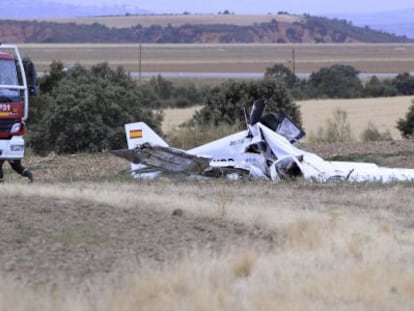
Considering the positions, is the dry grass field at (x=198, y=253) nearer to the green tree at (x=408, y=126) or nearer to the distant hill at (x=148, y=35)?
the green tree at (x=408, y=126)

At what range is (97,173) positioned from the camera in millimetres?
20734

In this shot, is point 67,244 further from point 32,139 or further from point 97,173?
point 32,139

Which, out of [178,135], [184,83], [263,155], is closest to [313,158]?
[263,155]

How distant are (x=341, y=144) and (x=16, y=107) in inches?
518

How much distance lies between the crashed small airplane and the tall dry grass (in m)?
4.99

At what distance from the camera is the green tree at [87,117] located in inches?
1074

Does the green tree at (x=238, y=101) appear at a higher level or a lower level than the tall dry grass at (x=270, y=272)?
lower

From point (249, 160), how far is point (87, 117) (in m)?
9.47

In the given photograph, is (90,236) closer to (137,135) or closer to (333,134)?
(137,135)

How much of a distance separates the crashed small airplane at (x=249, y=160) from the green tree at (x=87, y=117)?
812cm

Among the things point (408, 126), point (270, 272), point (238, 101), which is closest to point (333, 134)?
point (238, 101)

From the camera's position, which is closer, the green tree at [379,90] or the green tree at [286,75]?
the green tree at [379,90]

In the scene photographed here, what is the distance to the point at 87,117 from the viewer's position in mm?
27484

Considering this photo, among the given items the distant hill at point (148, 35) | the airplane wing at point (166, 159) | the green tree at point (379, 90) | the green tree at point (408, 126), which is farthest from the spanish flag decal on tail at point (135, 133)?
the distant hill at point (148, 35)
